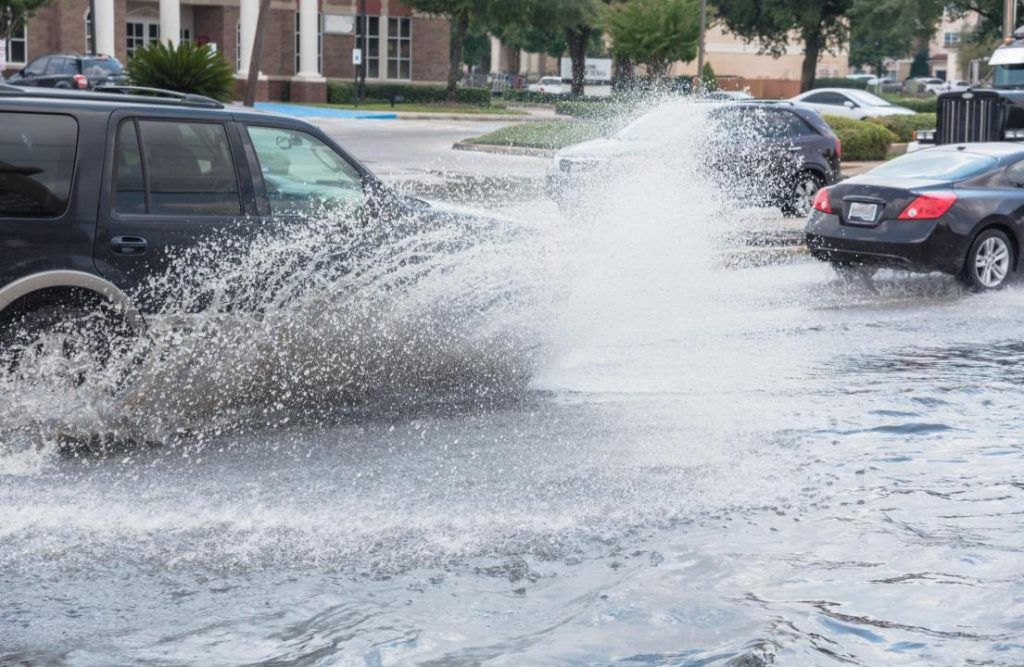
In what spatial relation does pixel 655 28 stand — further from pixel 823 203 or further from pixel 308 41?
pixel 823 203

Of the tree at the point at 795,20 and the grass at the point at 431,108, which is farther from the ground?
the tree at the point at 795,20

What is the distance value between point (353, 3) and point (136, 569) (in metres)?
62.5

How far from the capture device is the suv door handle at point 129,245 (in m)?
7.85

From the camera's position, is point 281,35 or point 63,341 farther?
point 281,35

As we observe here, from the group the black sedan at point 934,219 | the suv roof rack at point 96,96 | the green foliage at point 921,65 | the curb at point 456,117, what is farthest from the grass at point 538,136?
the green foliage at point 921,65

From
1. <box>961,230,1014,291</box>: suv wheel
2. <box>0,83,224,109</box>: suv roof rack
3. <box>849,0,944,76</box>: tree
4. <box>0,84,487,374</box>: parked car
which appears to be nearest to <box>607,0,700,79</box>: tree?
<box>849,0,944,76</box>: tree

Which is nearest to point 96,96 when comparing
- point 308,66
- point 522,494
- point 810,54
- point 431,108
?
point 522,494

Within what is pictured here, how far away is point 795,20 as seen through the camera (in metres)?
66.5

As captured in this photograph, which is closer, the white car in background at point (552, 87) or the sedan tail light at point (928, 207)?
the sedan tail light at point (928, 207)

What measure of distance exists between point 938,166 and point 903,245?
1.43 metres

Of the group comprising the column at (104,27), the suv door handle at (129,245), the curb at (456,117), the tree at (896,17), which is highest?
the tree at (896,17)

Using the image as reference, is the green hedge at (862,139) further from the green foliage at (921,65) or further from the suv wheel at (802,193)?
the green foliage at (921,65)

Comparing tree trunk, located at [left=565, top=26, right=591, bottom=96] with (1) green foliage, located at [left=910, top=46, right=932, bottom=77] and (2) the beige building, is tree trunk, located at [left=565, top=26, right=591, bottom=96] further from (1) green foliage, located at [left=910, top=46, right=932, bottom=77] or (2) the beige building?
(1) green foliage, located at [left=910, top=46, right=932, bottom=77]

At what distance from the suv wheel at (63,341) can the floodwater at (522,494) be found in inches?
6.0
